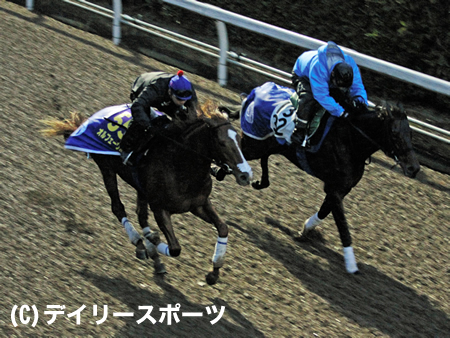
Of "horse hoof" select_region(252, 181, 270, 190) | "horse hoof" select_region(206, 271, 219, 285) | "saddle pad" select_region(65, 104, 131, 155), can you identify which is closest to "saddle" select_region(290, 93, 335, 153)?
"horse hoof" select_region(252, 181, 270, 190)

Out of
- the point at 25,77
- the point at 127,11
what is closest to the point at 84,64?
the point at 25,77

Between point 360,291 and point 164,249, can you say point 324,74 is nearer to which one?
point 360,291

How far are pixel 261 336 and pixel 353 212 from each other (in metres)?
3.12

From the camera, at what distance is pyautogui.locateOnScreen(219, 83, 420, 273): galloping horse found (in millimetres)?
7230

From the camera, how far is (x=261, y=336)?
251 inches

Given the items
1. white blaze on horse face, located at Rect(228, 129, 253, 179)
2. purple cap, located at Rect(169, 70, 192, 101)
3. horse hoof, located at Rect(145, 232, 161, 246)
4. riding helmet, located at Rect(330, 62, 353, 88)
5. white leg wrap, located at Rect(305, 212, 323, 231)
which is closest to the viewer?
white blaze on horse face, located at Rect(228, 129, 253, 179)

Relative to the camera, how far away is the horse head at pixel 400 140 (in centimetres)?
Answer: 719

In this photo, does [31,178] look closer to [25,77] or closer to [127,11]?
[25,77]

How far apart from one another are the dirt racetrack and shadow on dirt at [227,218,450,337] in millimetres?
16

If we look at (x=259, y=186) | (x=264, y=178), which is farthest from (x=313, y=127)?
(x=259, y=186)

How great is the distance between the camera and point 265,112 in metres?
8.24

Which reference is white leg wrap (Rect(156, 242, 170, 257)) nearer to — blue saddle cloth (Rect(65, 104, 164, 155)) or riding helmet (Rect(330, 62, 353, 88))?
blue saddle cloth (Rect(65, 104, 164, 155))

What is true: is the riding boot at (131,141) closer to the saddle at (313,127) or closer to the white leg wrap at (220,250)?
the white leg wrap at (220,250)

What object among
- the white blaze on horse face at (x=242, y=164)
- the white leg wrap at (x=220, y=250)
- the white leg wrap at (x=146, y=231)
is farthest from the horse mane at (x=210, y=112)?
the white leg wrap at (x=146, y=231)
